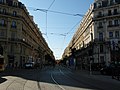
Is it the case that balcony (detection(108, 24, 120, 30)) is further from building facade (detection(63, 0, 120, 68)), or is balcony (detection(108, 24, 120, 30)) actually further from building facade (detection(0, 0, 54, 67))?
building facade (detection(0, 0, 54, 67))

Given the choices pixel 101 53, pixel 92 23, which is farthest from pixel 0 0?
pixel 101 53

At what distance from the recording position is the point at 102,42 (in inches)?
2480

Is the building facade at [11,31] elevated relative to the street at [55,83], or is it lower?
elevated

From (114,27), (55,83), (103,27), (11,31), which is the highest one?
(103,27)

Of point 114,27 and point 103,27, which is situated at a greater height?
point 103,27

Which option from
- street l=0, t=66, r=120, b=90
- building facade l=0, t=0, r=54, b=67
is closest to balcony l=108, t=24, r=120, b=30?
building facade l=0, t=0, r=54, b=67

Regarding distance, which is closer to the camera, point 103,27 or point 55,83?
point 55,83

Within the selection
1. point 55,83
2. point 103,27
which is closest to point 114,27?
point 103,27

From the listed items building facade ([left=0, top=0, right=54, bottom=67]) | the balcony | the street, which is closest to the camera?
the street

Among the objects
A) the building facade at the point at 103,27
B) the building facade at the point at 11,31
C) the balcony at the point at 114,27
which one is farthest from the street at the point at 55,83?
the balcony at the point at 114,27

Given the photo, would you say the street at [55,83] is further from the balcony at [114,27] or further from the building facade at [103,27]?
the balcony at [114,27]

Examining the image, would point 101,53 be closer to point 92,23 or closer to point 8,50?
point 92,23

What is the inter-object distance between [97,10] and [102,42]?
32.3 ft

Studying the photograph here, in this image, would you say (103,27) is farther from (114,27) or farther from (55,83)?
(55,83)
